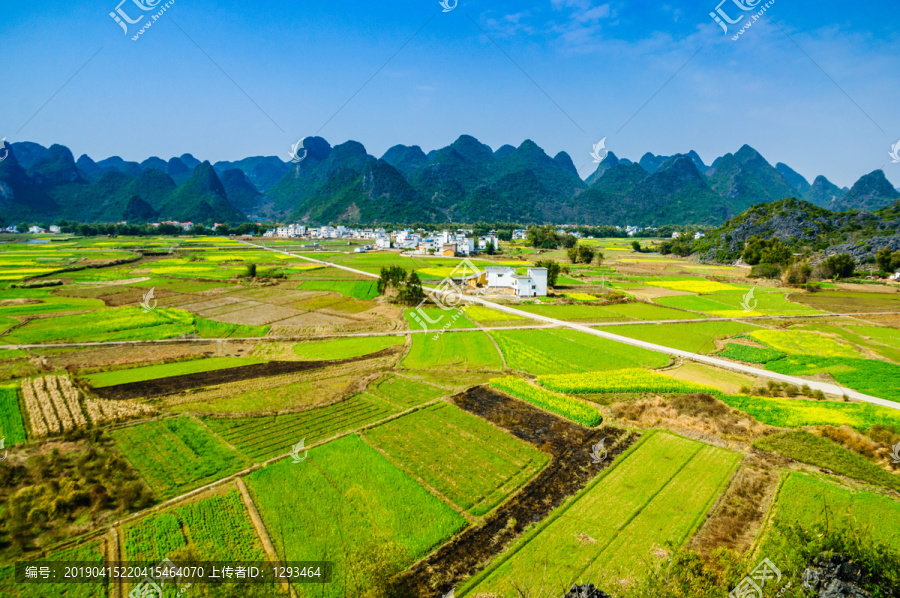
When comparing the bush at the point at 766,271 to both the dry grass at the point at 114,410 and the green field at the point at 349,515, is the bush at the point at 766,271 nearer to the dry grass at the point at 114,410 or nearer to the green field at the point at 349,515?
the green field at the point at 349,515

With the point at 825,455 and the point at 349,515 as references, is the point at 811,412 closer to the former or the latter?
the point at 825,455

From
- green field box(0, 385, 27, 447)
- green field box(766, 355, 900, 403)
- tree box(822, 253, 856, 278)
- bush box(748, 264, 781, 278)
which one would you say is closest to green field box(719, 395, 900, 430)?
green field box(766, 355, 900, 403)

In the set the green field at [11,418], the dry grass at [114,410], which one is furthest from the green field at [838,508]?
the green field at [11,418]

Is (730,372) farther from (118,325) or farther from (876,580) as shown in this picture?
(118,325)

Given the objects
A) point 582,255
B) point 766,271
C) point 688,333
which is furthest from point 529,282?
point 766,271

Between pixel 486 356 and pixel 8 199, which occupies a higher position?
pixel 8 199

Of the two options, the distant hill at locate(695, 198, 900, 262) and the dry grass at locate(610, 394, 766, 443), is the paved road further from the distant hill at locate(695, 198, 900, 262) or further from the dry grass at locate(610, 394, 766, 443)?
the distant hill at locate(695, 198, 900, 262)

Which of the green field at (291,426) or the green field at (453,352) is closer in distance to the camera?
the green field at (291,426)

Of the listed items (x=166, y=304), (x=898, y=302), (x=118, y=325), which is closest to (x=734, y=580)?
(x=118, y=325)
